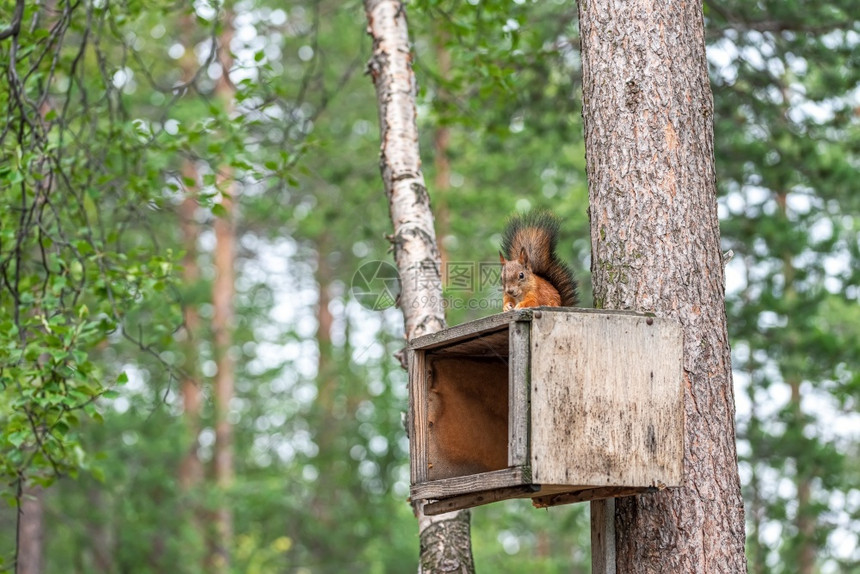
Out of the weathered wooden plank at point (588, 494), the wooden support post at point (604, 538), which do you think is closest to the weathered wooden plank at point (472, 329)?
the weathered wooden plank at point (588, 494)

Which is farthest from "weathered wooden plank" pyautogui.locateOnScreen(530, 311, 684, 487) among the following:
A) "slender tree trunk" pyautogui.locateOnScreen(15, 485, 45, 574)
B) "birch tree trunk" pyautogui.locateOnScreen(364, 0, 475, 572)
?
"slender tree trunk" pyautogui.locateOnScreen(15, 485, 45, 574)

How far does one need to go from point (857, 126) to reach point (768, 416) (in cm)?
290

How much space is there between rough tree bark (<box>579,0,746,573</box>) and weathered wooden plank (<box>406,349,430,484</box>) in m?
0.61

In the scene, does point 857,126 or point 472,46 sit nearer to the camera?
point 472,46

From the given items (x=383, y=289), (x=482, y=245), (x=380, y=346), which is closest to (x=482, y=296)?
(x=383, y=289)

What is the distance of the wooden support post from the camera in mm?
2980

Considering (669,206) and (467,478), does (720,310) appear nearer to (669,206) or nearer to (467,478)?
(669,206)

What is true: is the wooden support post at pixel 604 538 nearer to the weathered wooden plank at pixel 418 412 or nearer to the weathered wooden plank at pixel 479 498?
the weathered wooden plank at pixel 479 498

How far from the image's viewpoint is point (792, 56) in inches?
310

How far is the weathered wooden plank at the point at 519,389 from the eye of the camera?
2.80m

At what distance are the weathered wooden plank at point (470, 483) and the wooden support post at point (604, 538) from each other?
0.37 meters

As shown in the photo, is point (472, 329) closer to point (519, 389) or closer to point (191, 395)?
point (519, 389)

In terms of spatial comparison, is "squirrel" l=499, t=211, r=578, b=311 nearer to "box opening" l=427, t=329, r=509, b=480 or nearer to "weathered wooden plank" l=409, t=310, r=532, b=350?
"box opening" l=427, t=329, r=509, b=480

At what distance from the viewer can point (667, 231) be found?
10.1 feet
